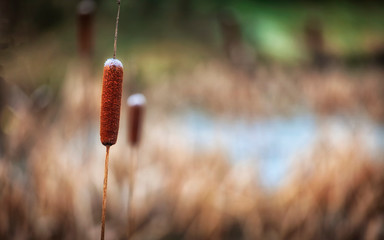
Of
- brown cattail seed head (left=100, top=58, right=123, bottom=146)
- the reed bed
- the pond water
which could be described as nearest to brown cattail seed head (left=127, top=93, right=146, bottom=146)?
brown cattail seed head (left=100, top=58, right=123, bottom=146)

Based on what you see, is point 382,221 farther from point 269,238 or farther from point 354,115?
point 354,115

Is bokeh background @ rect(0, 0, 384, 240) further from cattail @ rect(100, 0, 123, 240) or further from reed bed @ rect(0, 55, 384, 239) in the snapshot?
cattail @ rect(100, 0, 123, 240)

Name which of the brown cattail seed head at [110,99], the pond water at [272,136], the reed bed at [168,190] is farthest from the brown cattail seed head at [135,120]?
the pond water at [272,136]

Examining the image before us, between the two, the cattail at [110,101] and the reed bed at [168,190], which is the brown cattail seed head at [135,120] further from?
the reed bed at [168,190]

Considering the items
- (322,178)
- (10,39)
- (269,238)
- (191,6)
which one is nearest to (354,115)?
(322,178)

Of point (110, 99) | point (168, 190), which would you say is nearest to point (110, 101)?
point (110, 99)
